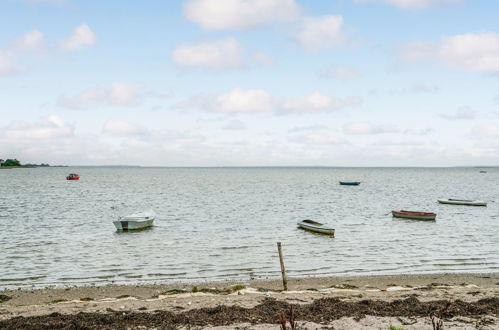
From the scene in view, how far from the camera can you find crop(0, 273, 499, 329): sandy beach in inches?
538

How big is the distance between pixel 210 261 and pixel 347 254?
9.01 meters

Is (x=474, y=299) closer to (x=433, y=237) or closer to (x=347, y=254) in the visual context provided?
(x=347, y=254)

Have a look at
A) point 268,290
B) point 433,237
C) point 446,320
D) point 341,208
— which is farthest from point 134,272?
point 341,208

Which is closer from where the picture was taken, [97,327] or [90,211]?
[97,327]

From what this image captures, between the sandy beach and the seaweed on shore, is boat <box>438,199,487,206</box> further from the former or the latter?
the seaweed on shore

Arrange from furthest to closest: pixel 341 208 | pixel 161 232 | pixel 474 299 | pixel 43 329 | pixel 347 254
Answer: pixel 341 208, pixel 161 232, pixel 347 254, pixel 474 299, pixel 43 329

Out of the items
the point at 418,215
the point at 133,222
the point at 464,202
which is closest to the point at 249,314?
the point at 133,222

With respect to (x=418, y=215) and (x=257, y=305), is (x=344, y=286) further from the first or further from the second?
(x=418, y=215)

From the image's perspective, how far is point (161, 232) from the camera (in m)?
40.1

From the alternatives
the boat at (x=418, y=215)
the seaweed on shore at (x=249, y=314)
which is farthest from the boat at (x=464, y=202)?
the seaweed on shore at (x=249, y=314)

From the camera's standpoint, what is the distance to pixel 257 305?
1562 centimetres

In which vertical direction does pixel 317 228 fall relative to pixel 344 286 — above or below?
above

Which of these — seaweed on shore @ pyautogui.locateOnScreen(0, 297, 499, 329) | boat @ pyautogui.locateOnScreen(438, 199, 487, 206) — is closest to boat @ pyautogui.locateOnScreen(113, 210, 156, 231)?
seaweed on shore @ pyautogui.locateOnScreen(0, 297, 499, 329)

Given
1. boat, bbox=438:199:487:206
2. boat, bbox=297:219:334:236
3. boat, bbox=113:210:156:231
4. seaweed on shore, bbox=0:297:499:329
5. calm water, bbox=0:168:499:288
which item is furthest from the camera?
boat, bbox=438:199:487:206
